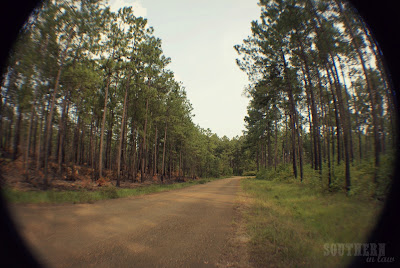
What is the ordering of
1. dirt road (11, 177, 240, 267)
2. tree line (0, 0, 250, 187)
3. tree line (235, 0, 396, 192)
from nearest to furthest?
dirt road (11, 177, 240, 267) → tree line (235, 0, 396, 192) → tree line (0, 0, 250, 187)

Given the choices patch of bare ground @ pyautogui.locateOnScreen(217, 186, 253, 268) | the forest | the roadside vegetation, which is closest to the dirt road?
patch of bare ground @ pyautogui.locateOnScreen(217, 186, 253, 268)

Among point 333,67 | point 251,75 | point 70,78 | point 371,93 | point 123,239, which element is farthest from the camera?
point 251,75

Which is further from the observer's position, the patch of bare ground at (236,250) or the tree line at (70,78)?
the tree line at (70,78)

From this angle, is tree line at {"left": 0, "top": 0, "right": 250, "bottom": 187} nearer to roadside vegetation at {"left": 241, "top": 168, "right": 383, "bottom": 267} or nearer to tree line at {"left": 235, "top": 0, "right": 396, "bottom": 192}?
roadside vegetation at {"left": 241, "top": 168, "right": 383, "bottom": 267}

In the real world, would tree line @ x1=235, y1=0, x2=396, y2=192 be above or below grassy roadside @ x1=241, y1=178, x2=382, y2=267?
above

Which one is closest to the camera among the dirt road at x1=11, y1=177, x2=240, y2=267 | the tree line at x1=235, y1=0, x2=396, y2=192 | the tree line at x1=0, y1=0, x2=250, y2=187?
the dirt road at x1=11, y1=177, x2=240, y2=267

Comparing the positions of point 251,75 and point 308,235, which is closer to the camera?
point 308,235

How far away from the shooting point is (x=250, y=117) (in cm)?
3503

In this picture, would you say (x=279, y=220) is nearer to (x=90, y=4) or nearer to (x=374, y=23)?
(x=374, y=23)

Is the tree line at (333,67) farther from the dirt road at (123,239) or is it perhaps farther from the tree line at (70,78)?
the tree line at (70,78)

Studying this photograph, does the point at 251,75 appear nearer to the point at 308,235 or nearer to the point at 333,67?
the point at 333,67

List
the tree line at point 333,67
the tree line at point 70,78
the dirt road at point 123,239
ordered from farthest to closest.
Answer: the tree line at point 70,78 → the tree line at point 333,67 → the dirt road at point 123,239

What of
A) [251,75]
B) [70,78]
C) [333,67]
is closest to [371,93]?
[333,67]

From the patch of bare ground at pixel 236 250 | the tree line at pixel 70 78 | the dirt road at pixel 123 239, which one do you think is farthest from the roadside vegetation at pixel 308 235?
the tree line at pixel 70 78
